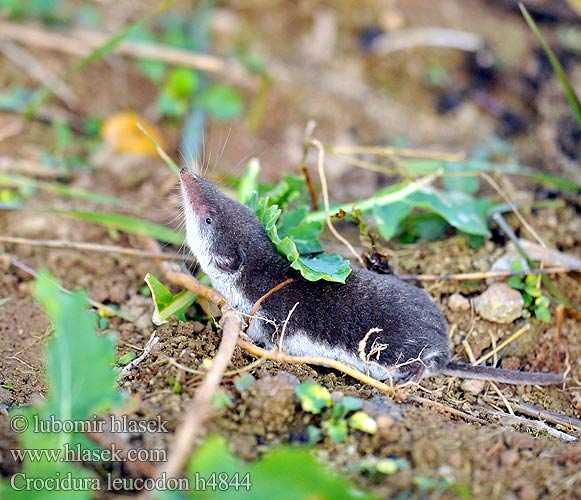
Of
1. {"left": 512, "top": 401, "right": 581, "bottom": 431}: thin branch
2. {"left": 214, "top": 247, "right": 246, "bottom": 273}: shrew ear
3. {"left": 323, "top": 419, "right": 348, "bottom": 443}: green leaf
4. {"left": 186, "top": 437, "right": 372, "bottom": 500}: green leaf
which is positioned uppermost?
{"left": 186, "top": 437, "right": 372, "bottom": 500}: green leaf

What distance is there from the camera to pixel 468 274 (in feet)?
12.3

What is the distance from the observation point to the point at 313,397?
8.59 ft

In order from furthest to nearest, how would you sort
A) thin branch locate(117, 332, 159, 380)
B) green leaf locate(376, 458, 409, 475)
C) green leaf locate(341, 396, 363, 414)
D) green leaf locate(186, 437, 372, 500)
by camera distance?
thin branch locate(117, 332, 159, 380) < green leaf locate(341, 396, 363, 414) < green leaf locate(376, 458, 409, 475) < green leaf locate(186, 437, 372, 500)

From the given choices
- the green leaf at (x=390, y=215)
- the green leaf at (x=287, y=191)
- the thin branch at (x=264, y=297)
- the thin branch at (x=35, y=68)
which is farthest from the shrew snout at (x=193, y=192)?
the thin branch at (x=35, y=68)

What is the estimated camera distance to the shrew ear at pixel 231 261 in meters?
3.45

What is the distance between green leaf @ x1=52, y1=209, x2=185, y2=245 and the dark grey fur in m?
0.45

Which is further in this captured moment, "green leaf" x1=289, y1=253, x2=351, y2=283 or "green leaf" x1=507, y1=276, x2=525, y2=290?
"green leaf" x1=507, y1=276, x2=525, y2=290

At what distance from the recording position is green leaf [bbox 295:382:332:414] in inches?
102

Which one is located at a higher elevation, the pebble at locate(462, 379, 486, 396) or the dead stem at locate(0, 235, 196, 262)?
the dead stem at locate(0, 235, 196, 262)

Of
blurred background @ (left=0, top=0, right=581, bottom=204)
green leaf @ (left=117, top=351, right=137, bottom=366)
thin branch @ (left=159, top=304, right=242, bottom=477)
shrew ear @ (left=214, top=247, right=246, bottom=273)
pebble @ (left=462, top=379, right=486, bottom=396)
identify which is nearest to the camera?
thin branch @ (left=159, top=304, right=242, bottom=477)

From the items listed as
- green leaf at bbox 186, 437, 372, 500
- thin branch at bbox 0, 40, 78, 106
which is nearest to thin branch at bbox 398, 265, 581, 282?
green leaf at bbox 186, 437, 372, 500

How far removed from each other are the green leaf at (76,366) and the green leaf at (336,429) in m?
0.88

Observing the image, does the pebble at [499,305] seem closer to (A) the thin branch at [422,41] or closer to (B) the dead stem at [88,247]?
(B) the dead stem at [88,247]

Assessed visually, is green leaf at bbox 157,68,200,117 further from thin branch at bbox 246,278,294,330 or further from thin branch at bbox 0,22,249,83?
thin branch at bbox 246,278,294,330
